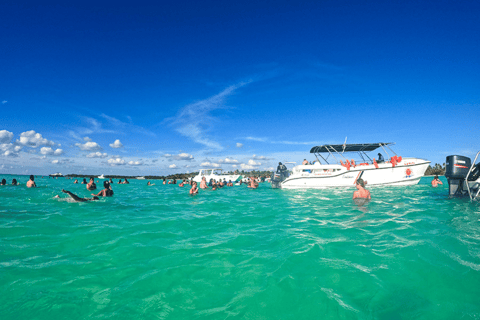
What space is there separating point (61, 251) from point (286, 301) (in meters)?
5.01

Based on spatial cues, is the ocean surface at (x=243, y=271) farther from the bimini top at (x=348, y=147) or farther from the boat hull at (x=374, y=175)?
the bimini top at (x=348, y=147)

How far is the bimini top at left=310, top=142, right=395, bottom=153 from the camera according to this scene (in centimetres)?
2123

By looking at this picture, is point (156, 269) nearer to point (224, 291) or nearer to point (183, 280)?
point (183, 280)

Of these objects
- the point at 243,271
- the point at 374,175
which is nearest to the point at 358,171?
the point at 374,175

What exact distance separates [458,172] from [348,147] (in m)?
10.7

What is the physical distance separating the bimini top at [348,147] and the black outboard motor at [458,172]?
8.81 meters

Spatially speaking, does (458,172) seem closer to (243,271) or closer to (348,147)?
(348,147)

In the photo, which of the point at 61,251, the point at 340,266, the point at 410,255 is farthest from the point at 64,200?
the point at 410,255

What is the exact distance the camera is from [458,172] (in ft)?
38.2

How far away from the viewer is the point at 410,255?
4.87m

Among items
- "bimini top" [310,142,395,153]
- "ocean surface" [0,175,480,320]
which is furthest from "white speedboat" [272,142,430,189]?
"ocean surface" [0,175,480,320]

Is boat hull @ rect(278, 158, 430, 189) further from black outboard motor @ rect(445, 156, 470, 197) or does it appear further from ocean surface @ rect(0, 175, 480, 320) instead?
ocean surface @ rect(0, 175, 480, 320)

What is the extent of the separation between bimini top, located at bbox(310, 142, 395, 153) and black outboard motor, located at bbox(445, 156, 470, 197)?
28.9ft

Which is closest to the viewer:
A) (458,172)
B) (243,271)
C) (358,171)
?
(243,271)
